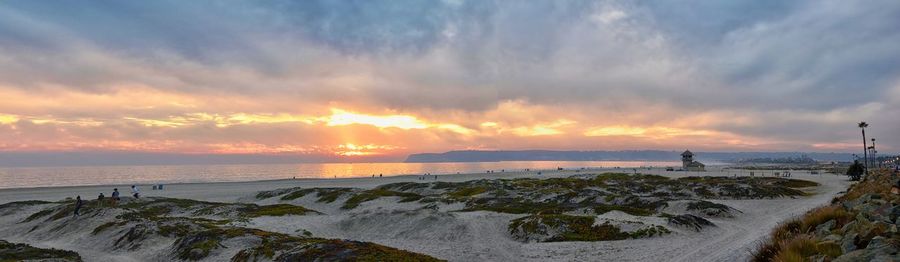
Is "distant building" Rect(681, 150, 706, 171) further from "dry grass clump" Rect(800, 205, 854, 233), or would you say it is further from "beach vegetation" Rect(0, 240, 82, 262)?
"beach vegetation" Rect(0, 240, 82, 262)

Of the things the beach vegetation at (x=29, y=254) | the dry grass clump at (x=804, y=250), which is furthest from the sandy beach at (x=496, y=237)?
the dry grass clump at (x=804, y=250)

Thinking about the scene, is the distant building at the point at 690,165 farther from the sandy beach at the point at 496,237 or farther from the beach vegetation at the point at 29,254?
the beach vegetation at the point at 29,254

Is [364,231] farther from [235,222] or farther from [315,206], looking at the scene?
[315,206]

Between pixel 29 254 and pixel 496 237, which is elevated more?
pixel 29 254

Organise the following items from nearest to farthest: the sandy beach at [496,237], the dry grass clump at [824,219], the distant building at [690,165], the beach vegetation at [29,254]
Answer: the dry grass clump at [824,219], the beach vegetation at [29,254], the sandy beach at [496,237], the distant building at [690,165]

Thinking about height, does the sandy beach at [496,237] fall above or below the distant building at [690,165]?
below

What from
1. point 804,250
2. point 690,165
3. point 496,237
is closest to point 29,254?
point 496,237

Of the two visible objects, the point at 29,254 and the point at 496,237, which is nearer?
the point at 29,254

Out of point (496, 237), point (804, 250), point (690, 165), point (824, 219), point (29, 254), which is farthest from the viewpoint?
point (690, 165)

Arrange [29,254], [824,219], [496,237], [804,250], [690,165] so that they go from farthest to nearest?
[690,165] → [496,237] → [29,254] → [824,219] → [804,250]

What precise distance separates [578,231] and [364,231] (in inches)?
687

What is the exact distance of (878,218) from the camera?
1554 centimetres

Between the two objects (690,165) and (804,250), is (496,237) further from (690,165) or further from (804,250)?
(690,165)

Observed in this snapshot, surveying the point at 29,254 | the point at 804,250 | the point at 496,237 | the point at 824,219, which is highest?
the point at 824,219
